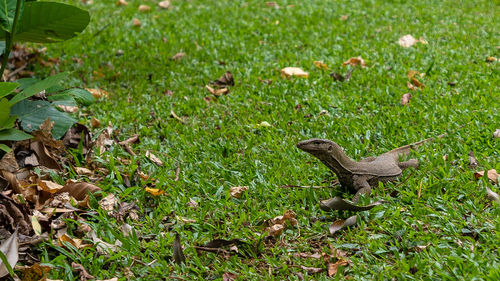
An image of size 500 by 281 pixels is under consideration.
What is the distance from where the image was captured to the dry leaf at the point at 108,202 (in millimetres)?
3718

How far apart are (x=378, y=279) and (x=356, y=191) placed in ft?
3.38

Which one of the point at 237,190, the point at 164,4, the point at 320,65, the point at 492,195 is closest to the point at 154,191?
the point at 237,190

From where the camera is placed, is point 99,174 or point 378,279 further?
point 99,174

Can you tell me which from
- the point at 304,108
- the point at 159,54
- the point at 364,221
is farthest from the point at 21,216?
the point at 159,54

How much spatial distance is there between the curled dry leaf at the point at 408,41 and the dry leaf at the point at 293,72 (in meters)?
1.66

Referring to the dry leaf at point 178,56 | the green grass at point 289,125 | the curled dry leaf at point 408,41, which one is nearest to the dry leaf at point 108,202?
the green grass at point 289,125

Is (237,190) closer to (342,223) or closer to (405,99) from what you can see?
(342,223)

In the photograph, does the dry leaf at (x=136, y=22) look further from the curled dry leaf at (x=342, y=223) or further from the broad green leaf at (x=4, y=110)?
the curled dry leaf at (x=342, y=223)

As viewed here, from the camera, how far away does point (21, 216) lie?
3352mm

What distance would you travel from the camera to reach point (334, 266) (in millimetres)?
3029

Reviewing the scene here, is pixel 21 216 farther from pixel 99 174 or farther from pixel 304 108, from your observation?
pixel 304 108

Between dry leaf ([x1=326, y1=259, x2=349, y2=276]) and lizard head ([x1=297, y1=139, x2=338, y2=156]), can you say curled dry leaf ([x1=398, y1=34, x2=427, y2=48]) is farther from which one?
dry leaf ([x1=326, y1=259, x2=349, y2=276])

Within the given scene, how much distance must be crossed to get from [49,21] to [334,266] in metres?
2.86

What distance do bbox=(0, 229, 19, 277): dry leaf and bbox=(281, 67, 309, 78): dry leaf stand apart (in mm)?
3787
